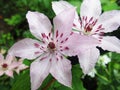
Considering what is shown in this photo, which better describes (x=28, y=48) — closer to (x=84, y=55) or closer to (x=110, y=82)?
(x=84, y=55)

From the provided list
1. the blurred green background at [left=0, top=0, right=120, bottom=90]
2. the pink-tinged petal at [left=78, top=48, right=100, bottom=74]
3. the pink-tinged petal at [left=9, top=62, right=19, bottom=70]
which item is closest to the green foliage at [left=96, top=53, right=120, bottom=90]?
the blurred green background at [left=0, top=0, right=120, bottom=90]

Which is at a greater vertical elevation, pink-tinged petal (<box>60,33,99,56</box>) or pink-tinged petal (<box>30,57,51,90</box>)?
pink-tinged petal (<box>60,33,99,56</box>)

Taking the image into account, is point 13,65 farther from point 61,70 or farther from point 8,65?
point 61,70

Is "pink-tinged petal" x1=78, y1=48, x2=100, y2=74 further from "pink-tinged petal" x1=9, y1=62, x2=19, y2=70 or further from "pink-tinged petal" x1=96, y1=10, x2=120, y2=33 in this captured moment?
"pink-tinged petal" x1=9, y1=62, x2=19, y2=70

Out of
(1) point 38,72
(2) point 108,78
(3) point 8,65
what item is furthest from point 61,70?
(2) point 108,78

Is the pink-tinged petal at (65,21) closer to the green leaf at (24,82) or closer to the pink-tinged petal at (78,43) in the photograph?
the pink-tinged petal at (78,43)

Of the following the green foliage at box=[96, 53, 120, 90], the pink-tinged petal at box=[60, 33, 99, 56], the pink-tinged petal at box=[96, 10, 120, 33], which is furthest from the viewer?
the green foliage at box=[96, 53, 120, 90]

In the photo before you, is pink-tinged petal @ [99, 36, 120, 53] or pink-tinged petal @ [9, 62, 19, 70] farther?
pink-tinged petal @ [9, 62, 19, 70]
